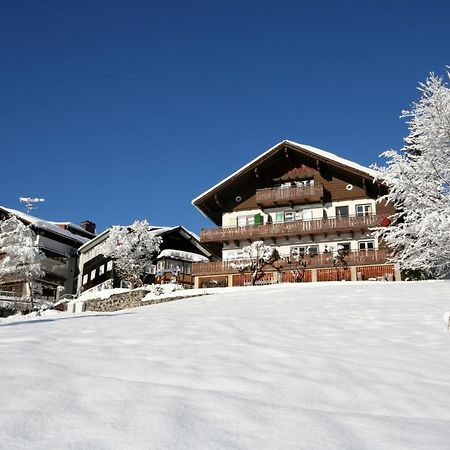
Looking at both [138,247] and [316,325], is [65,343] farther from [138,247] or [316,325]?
[138,247]

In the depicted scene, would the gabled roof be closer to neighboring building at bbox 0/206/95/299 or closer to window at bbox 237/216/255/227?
neighboring building at bbox 0/206/95/299

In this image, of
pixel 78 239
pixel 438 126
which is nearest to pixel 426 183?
pixel 438 126

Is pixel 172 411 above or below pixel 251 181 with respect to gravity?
below

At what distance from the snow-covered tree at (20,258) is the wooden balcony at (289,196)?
18.9 meters

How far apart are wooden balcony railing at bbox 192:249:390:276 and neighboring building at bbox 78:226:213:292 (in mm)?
3821

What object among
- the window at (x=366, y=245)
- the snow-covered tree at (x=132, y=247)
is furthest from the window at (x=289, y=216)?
the snow-covered tree at (x=132, y=247)

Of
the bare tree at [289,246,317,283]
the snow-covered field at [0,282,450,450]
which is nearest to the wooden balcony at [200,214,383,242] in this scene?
the bare tree at [289,246,317,283]

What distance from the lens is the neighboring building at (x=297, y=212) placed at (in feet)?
106

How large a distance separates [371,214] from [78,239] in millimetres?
32373

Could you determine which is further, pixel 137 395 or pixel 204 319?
pixel 204 319

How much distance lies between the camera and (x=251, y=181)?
38.1 metres

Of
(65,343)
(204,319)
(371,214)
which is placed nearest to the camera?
(65,343)

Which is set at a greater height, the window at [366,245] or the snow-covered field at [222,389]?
the window at [366,245]

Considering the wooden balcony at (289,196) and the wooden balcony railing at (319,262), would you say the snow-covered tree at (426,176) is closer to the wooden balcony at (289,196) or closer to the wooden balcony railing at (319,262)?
the wooden balcony railing at (319,262)
